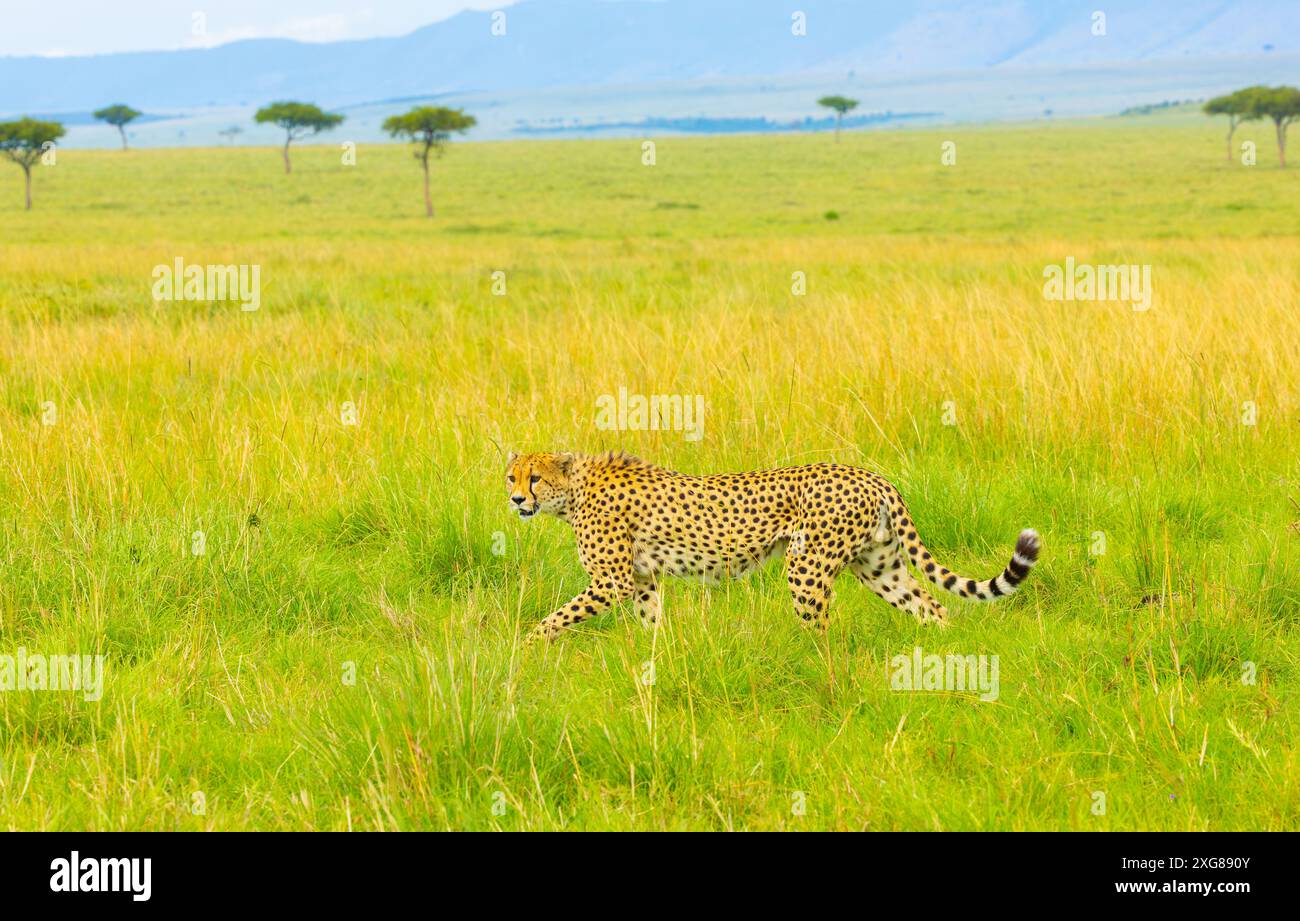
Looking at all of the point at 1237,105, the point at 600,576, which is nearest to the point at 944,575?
the point at 600,576

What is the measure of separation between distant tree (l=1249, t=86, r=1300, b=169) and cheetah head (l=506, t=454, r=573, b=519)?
75.0 meters

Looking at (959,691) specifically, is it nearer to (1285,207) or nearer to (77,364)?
(77,364)

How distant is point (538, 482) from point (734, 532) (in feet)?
2.17

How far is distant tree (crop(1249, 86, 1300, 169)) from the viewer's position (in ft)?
230

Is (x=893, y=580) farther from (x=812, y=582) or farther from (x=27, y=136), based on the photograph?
(x=27, y=136)

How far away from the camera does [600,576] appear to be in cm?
393

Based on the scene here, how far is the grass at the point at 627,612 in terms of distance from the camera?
2.94 m

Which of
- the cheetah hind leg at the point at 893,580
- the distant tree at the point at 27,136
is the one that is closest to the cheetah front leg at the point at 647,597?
the cheetah hind leg at the point at 893,580

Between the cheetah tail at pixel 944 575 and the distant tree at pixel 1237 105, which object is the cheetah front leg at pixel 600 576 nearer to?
the cheetah tail at pixel 944 575

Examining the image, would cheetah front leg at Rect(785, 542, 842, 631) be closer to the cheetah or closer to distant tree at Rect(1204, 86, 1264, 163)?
the cheetah

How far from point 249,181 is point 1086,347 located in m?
60.3

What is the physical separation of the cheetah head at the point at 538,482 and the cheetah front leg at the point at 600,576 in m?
0.17

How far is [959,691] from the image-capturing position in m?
3.38
